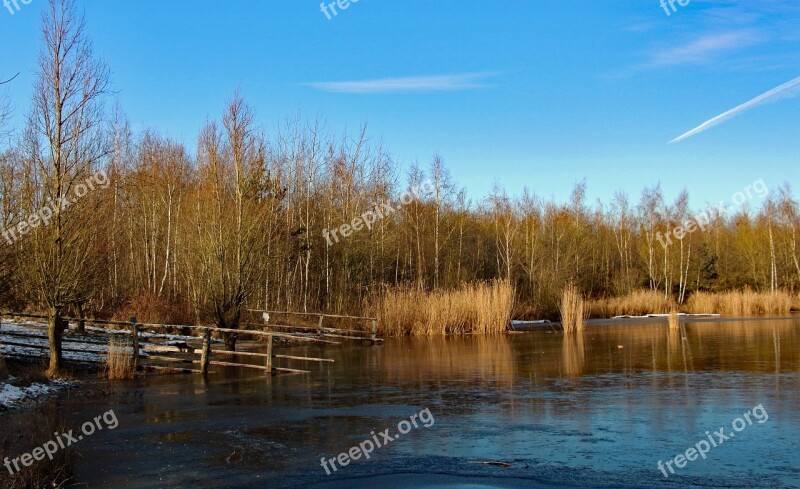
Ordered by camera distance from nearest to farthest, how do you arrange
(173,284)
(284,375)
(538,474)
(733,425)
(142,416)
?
(538,474) < (733,425) < (142,416) < (284,375) < (173,284)

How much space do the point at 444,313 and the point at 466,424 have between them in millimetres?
20094

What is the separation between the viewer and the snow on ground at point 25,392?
1232cm

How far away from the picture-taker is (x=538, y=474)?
7812 millimetres

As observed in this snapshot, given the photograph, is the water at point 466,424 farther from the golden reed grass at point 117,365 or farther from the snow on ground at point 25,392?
the snow on ground at point 25,392

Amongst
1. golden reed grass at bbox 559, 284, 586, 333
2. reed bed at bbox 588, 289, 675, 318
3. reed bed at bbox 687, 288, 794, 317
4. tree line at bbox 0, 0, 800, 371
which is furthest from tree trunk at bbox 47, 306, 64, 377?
reed bed at bbox 687, 288, 794, 317

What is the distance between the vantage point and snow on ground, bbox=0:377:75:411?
40.4 feet

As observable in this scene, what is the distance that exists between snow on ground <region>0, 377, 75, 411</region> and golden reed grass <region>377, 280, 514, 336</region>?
17.3 meters

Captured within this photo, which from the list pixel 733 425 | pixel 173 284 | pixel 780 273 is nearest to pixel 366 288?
pixel 173 284

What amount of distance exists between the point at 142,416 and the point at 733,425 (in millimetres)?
9380

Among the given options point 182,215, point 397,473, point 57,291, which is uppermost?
point 182,215

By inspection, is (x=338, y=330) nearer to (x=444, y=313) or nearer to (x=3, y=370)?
(x=444, y=313)

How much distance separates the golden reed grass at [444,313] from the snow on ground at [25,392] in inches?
682

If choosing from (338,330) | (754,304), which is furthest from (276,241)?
(754,304)

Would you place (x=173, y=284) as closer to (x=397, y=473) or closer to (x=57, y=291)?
(x=57, y=291)
